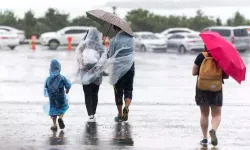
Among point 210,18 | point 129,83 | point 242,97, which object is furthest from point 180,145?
point 210,18

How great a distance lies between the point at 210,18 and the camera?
57219mm

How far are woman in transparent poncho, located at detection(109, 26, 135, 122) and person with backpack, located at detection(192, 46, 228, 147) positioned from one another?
7.36 ft

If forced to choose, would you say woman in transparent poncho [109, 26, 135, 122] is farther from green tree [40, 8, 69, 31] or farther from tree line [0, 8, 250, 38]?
green tree [40, 8, 69, 31]

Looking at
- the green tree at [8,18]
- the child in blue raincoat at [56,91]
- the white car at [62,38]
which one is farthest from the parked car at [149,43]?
the child in blue raincoat at [56,91]

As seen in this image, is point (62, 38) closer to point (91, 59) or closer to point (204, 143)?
point (91, 59)

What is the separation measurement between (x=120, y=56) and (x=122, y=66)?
0.65 ft

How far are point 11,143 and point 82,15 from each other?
47329 millimetres

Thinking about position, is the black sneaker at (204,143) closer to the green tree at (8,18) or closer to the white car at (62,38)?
the white car at (62,38)

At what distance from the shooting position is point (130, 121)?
10719mm

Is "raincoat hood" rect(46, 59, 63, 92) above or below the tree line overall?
below

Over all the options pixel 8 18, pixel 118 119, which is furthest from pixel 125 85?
pixel 8 18

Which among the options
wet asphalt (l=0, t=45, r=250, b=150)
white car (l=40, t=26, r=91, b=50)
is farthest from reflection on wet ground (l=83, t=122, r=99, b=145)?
white car (l=40, t=26, r=91, b=50)

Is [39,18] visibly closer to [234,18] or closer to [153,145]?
[234,18]

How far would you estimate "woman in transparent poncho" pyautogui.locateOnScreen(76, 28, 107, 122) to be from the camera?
35.0 ft
